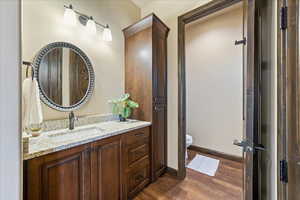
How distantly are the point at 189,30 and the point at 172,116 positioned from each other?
216 cm

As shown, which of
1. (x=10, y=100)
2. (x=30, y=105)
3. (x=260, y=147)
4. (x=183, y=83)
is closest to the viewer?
(x=10, y=100)

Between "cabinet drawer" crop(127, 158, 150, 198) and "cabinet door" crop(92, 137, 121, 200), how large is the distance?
188 mm

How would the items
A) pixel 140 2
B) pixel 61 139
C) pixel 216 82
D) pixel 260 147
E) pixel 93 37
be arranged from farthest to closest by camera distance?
pixel 216 82, pixel 140 2, pixel 93 37, pixel 61 139, pixel 260 147

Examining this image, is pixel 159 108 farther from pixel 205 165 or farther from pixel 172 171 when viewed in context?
pixel 205 165

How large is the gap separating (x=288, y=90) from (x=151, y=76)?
151cm

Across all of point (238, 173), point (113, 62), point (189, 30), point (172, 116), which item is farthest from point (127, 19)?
point (238, 173)

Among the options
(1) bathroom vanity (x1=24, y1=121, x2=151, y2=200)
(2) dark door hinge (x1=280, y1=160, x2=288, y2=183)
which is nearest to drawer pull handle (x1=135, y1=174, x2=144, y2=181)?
(1) bathroom vanity (x1=24, y1=121, x2=151, y2=200)

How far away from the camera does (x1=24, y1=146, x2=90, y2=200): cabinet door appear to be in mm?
962

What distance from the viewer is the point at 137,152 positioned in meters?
1.81

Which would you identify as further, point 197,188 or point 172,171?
point 172,171

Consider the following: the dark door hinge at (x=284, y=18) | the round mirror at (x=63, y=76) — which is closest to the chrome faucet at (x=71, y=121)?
the round mirror at (x=63, y=76)

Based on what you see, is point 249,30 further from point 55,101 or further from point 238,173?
Result: point 238,173

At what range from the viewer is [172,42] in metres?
2.31

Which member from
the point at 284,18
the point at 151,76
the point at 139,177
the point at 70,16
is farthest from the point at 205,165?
the point at 70,16
